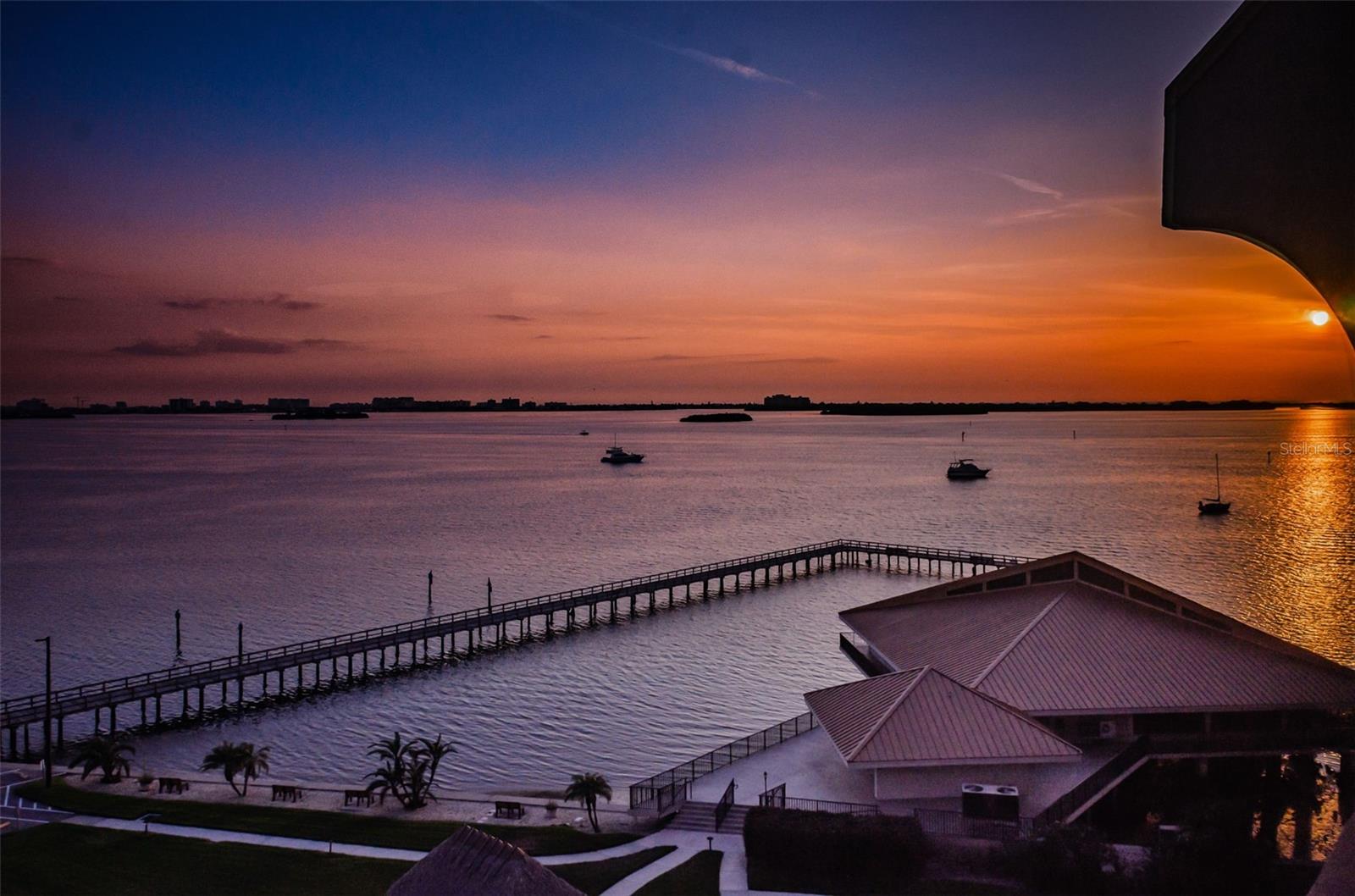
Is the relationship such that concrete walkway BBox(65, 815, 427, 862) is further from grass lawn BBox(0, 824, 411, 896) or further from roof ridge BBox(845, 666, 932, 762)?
roof ridge BBox(845, 666, 932, 762)

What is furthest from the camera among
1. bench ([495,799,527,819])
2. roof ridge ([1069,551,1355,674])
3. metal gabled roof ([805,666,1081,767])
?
roof ridge ([1069,551,1355,674])

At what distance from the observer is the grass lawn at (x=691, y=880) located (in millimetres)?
23031

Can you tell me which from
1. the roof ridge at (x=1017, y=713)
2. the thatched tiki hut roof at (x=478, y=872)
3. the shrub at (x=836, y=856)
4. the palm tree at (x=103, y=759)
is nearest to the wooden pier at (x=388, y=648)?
the palm tree at (x=103, y=759)

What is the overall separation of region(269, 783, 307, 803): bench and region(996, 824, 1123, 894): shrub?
73.6 ft

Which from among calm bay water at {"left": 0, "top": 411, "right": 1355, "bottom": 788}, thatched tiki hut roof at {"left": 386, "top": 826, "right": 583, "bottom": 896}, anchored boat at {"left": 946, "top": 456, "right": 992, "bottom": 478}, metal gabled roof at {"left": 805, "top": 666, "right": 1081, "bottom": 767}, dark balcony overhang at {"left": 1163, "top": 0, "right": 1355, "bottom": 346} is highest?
dark balcony overhang at {"left": 1163, "top": 0, "right": 1355, "bottom": 346}

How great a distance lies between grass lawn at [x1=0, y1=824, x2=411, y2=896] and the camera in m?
23.4

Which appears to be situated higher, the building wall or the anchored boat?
the anchored boat

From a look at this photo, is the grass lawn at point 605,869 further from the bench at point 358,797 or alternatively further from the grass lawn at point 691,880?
the bench at point 358,797

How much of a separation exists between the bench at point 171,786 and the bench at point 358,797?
5.74 meters

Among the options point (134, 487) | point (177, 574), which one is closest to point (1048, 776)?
point (177, 574)

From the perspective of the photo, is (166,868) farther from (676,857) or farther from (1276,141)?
(1276,141)

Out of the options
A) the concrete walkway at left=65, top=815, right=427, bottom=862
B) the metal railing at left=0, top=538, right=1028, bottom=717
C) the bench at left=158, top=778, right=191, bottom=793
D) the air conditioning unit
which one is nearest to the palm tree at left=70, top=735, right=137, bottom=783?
the bench at left=158, top=778, right=191, bottom=793

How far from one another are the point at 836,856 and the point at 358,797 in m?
17.2

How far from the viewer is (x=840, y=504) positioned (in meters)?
127
